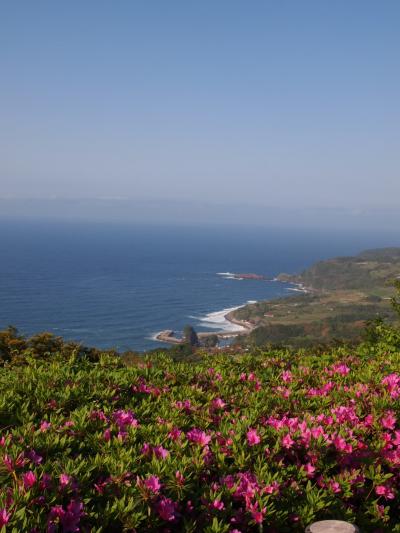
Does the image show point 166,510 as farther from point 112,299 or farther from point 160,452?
point 112,299

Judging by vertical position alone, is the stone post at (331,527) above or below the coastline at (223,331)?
above

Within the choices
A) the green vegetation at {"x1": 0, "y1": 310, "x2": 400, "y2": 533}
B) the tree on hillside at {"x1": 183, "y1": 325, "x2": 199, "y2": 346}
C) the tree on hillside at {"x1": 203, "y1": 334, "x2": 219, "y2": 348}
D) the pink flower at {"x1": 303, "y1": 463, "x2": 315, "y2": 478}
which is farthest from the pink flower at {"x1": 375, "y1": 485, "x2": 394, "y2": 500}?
the tree on hillside at {"x1": 183, "y1": 325, "x2": 199, "y2": 346}

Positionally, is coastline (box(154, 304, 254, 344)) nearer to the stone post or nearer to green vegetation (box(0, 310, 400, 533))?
green vegetation (box(0, 310, 400, 533))

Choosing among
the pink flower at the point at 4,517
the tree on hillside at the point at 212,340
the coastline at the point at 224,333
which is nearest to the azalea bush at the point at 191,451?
the pink flower at the point at 4,517

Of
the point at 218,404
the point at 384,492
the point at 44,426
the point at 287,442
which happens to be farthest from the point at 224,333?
the point at 44,426

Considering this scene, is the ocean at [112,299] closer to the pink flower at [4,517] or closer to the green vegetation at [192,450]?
the green vegetation at [192,450]

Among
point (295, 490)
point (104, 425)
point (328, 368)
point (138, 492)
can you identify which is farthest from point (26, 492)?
point (328, 368)

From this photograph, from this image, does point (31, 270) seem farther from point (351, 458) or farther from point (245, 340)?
point (351, 458)
